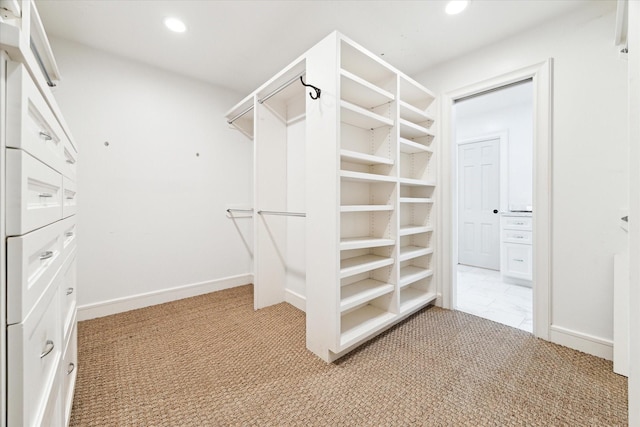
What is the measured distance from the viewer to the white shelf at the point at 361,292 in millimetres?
1726

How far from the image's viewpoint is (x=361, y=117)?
195cm

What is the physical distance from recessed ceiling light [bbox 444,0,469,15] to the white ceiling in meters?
0.04

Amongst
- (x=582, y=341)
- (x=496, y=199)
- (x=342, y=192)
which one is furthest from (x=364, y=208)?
(x=496, y=199)

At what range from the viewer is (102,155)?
93.5 inches

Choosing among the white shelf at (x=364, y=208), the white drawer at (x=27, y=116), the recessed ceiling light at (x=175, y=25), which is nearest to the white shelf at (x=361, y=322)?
the white shelf at (x=364, y=208)

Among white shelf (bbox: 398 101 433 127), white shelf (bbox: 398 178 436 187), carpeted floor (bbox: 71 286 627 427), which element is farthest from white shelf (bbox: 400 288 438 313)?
white shelf (bbox: 398 101 433 127)

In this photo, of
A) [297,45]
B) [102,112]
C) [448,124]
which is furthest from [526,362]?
[102,112]

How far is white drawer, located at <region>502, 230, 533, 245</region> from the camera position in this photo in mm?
3318

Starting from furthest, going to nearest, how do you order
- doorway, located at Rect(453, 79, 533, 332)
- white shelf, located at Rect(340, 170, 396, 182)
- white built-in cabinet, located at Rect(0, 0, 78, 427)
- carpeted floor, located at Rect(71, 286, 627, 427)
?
doorway, located at Rect(453, 79, 533, 332) → white shelf, located at Rect(340, 170, 396, 182) → carpeted floor, located at Rect(71, 286, 627, 427) → white built-in cabinet, located at Rect(0, 0, 78, 427)

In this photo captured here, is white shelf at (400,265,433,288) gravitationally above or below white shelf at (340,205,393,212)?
below

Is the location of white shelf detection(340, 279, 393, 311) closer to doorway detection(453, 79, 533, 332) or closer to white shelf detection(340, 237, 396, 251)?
white shelf detection(340, 237, 396, 251)

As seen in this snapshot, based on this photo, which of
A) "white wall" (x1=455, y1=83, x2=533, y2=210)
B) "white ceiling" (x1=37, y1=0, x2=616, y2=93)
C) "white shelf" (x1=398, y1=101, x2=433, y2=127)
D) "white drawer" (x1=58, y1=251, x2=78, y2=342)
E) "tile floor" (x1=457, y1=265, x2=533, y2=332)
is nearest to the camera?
"white drawer" (x1=58, y1=251, x2=78, y2=342)

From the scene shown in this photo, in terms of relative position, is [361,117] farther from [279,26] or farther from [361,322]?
[361,322]

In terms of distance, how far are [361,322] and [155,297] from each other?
2.12 meters
